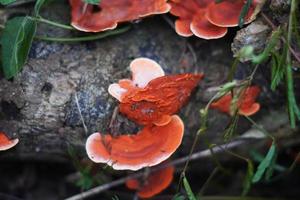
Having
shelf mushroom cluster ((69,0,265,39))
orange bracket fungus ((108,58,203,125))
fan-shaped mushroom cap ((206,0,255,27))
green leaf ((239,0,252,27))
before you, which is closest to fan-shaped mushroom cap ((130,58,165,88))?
orange bracket fungus ((108,58,203,125))

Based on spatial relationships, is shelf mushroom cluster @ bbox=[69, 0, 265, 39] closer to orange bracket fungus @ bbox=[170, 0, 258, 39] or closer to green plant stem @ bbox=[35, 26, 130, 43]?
orange bracket fungus @ bbox=[170, 0, 258, 39]

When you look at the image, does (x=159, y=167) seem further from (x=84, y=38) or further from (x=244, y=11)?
(x=244, y=11)

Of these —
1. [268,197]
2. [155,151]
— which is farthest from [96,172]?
[268,197]

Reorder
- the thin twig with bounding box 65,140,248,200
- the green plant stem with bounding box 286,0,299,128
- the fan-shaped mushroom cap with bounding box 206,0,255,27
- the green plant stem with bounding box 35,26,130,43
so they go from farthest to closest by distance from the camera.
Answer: the thin twig with bounding box 65,140,248,200
the green plant stem with bounding box 35,26,130,43
the fan-shaped mushroom cap with bounding box 206,0,255,27
the green plant stem with bounding box 286,0,299,128

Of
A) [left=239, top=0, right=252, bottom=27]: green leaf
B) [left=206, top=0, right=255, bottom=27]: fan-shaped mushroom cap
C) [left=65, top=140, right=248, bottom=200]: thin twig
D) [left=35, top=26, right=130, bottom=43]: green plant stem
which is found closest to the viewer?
[left=239, top=0, right=252, bottom=27]: green leaf

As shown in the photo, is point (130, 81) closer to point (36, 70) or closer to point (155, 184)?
point (36, 70)
